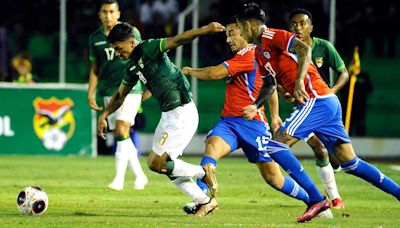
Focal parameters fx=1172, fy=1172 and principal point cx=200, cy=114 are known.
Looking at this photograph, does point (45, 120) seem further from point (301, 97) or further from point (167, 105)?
point (301, 97)

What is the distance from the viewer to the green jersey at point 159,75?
12.1 metres

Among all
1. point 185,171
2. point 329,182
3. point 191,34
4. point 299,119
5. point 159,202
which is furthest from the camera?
point 159,202

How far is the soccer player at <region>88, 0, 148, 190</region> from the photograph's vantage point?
16.0m

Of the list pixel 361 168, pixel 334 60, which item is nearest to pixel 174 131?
pixel 361 168

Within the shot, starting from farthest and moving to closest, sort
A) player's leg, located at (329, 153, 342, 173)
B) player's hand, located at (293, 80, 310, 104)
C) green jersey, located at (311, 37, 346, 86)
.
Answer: player's leg, located at (329, 153, 342, 173) → green jersey, located at (311, 37, 346, 86) → player's hand, located at (293, 80, 310, 104)

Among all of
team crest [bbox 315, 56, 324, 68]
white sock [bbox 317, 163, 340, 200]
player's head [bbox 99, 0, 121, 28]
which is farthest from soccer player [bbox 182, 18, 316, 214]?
player's head [bbox 99, 0, 121, 28]

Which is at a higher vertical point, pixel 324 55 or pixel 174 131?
pixel 324 55

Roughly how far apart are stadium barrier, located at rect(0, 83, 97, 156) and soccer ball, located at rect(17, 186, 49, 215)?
11.9m

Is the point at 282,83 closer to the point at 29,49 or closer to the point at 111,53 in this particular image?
the point at 111,53

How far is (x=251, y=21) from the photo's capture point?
11.8 m

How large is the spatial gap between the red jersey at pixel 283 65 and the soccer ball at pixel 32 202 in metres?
2.66

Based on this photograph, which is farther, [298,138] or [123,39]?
[123,39]

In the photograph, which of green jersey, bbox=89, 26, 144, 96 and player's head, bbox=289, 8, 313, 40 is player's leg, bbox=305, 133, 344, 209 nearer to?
player's head, bbox=289, 8, 313, 40

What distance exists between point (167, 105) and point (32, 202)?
172 centimetres
